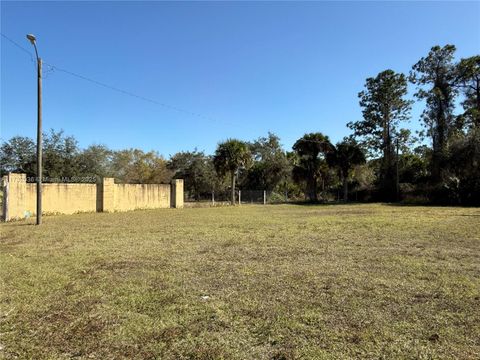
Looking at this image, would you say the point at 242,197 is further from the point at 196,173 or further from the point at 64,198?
the point at 64,198

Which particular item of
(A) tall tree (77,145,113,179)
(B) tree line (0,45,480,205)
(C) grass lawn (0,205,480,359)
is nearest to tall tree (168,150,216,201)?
(B) tree line (0,45,480,205)

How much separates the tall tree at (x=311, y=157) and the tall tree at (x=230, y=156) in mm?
8261

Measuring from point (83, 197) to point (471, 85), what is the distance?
40179mm

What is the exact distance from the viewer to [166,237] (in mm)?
10445

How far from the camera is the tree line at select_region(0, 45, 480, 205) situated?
3061 centimetres

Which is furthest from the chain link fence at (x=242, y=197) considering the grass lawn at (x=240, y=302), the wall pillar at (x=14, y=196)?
the grass lawn at (x=240, y=302)

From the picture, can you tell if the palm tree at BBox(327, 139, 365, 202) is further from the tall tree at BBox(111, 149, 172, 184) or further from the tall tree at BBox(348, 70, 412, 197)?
the tall tree at BBox(111, 149, 172, 184)

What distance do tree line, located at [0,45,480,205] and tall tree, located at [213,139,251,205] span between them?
9 centimetres

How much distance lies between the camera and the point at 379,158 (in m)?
41.9

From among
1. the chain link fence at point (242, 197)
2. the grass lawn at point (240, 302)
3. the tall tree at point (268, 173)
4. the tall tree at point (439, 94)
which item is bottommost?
the grass lawn at point (240, 302)

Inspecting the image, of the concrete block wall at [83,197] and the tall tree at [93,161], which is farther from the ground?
the tall tree at [93,161]

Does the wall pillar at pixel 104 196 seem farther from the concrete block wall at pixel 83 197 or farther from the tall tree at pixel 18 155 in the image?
the tall tree at pixel 18 155

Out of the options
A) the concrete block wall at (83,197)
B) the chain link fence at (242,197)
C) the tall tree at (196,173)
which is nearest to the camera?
the concrete block wall at (83,197)

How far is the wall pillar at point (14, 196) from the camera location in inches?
634
